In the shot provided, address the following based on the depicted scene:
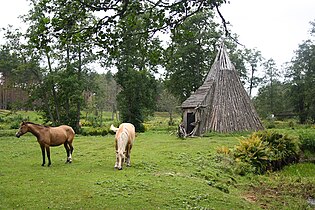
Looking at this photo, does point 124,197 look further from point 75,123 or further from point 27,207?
point 75,123

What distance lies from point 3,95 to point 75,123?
3799cm

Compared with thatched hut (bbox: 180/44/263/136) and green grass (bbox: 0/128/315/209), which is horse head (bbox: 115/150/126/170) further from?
thatched hut (bbox: 180/44/263/136)

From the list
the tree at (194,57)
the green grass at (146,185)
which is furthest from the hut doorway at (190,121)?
the green grass at (146,185)

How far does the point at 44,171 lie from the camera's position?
10.8 metres

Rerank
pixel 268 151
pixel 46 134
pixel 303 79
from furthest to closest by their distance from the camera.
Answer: pixel 303 79 → pixel 268 151 → pixel 46 134

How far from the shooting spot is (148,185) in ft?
29.4

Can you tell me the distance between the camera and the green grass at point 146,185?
7609 millimetres

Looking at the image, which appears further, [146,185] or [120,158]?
[120,158]

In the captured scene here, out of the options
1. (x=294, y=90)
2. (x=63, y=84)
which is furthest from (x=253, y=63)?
(x=63, y=84)

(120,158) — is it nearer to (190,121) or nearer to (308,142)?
(308,142)

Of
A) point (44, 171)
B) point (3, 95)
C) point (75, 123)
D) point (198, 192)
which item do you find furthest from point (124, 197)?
point (3, 95)

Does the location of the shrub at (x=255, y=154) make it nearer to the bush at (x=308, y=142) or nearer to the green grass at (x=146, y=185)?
the green grass at (x=146, y=185)

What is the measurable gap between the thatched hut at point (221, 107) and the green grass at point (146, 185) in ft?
41.8

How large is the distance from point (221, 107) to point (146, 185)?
63.2ft
